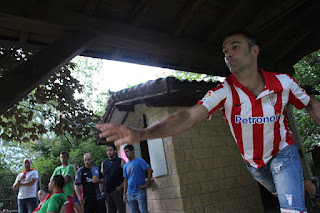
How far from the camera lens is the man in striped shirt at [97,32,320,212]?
6.76ft

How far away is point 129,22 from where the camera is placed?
12.9 feet

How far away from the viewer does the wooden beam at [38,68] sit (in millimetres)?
2873

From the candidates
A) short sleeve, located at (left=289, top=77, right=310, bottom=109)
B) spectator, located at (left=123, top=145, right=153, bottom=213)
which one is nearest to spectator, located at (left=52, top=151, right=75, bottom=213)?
spectator, located at (left=123, top=145, right=153, bottom=213)

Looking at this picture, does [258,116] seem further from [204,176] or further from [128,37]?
[204,176]

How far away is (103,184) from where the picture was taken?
750cm

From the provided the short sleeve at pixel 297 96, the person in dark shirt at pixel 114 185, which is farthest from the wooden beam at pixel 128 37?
the person in dark shirt at pixel 114 185

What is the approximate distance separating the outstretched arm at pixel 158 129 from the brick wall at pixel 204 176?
12.4ft

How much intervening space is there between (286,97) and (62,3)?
2805mm

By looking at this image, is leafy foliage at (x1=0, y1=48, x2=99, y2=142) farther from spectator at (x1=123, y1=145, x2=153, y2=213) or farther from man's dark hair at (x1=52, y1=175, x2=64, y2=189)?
spectator at (x1=123, y1=145, x2=153, y2=213)

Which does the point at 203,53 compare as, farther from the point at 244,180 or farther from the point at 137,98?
the point at 244,180

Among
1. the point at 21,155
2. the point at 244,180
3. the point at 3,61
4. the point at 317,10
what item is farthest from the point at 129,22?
the point at 21,155

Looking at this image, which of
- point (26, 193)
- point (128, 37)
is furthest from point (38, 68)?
point (26, 193)

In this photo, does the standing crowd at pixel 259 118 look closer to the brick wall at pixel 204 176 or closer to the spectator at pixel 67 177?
the brick wall at pixel 204 176

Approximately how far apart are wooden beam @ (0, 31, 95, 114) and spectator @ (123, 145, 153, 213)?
374cm
